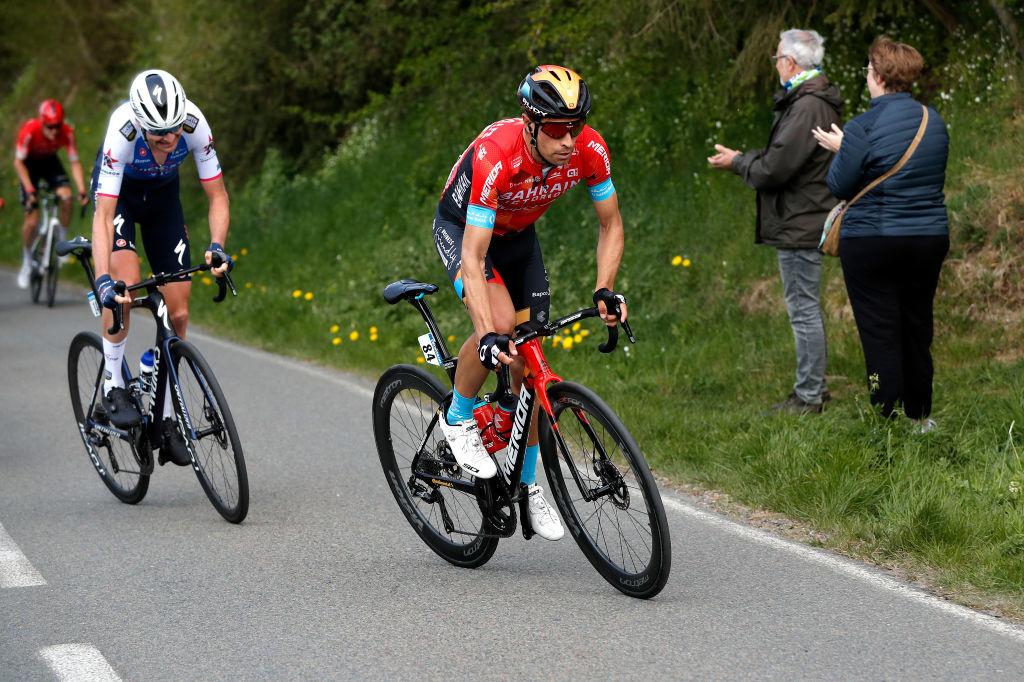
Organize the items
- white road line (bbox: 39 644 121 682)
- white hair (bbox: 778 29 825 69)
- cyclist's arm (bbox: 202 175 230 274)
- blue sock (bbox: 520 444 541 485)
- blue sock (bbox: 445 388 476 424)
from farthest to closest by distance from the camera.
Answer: white hair (bbox: 778 29 825 69) → cyclist's arm (bbox: 202 175 230 274) → blue sock (bbox: 445 388 476 424) → blue sock (bbox: 520 444 541 485) → white road line (bbox: 39 644 121 682)

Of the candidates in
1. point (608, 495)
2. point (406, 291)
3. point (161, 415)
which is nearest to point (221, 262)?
point (161, 415)

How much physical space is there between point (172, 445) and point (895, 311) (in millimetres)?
3780

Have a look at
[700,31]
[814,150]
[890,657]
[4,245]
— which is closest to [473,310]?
[890,657]

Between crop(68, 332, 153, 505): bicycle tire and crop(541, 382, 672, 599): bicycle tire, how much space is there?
2.57m

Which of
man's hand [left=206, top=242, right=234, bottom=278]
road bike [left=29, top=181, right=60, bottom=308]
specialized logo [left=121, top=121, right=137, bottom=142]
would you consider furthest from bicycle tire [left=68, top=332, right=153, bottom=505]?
road bike [left=29, top=181, right=60, bottom=308]

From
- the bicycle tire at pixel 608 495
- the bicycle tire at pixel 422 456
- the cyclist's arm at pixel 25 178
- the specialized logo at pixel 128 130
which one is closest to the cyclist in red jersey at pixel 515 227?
the bicycle tire at pixel 608 495

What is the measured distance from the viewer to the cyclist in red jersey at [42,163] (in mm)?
15055

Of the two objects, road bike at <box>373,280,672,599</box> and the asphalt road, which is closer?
the asphalt road

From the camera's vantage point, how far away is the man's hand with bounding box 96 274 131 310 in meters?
6.33

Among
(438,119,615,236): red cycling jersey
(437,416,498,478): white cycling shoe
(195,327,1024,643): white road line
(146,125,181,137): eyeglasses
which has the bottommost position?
(195,327,1024,643): white road line

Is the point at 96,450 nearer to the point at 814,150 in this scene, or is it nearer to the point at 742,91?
the point at 814,150

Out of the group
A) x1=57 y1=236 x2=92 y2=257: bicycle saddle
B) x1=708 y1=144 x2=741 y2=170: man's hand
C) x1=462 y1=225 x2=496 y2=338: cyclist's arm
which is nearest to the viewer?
x1=462 y1=225 x2=496 y2=338: cyclist's arm

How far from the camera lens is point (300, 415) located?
360 inches

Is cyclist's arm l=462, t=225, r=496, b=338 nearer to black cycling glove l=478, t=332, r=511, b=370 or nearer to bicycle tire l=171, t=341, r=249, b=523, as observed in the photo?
black cycling glove l=478, t=332, r=511, b=370
